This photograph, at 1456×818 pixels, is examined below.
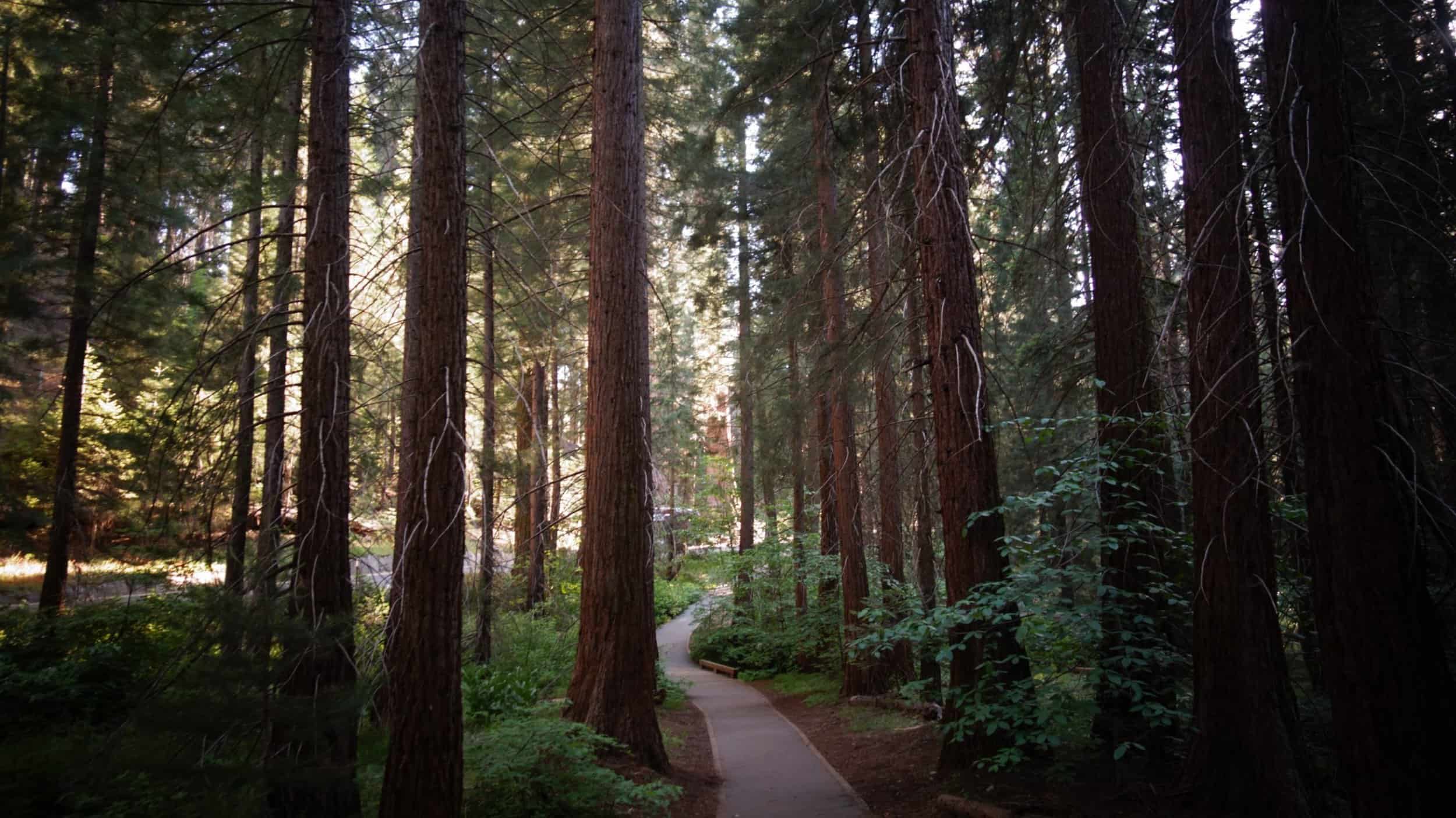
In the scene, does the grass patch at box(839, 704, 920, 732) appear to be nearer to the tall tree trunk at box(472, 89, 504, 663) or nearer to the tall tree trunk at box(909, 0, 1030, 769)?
the tall tree trunk at box(909, 0, 1030, 769)

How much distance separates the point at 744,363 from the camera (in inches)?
623

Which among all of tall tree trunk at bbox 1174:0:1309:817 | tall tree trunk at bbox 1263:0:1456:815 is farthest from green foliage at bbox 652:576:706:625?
tall tree trunk at bbox 1263:0:1456:815

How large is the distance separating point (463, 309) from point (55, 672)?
8306mm

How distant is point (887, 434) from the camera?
13.0m

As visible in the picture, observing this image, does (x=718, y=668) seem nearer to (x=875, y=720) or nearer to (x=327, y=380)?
(x=875, y=720)

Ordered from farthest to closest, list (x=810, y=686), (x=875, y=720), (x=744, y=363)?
(x=744, y=363) < (x=810, y=686) < (x=875, y=720)

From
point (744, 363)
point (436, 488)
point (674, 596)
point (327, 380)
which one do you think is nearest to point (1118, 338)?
point (436, 488)

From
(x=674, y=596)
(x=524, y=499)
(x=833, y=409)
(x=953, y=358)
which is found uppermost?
(x=833, y=409)

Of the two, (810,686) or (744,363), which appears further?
(744,363)

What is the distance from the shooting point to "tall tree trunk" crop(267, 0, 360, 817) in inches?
220

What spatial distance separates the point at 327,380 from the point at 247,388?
73.2 inches

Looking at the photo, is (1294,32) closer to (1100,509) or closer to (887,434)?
(1100,509)

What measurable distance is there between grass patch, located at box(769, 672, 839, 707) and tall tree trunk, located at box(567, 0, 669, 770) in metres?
6.47

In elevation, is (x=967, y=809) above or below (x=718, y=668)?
above
